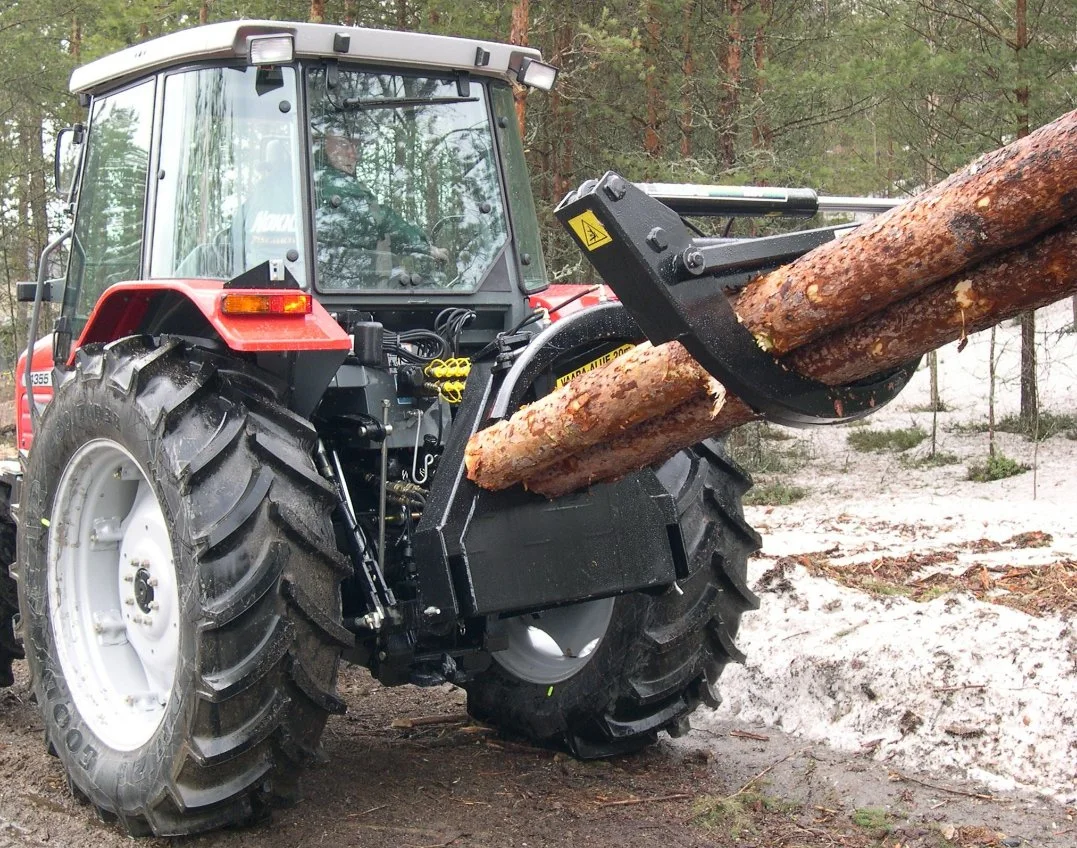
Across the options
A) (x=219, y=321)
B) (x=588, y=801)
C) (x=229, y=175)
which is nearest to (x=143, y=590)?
(x=219, y=321)

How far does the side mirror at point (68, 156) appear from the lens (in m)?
4.78

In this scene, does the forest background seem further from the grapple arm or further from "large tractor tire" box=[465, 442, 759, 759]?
the grapple arm

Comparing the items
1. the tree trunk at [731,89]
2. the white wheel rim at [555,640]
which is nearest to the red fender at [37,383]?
the white wheel rim at [555,640]

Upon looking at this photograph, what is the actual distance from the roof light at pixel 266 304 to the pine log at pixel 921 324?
1.10 metres

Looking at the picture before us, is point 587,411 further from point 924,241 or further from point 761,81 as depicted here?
point 761,81

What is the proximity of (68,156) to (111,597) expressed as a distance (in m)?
1.95

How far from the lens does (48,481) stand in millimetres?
4055

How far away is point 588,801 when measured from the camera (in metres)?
3.99

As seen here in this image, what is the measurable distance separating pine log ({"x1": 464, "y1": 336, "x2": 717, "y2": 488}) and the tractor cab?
952 millimetres

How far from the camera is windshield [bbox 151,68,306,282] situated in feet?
12.7

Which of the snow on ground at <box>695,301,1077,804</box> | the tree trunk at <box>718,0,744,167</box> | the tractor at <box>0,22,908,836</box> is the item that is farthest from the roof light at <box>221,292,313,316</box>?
the tree trunk at <box>718,0,744,167</box>

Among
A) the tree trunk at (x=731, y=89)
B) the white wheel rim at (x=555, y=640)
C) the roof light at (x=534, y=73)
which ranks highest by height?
the tree trunk at (x=731, y=89)

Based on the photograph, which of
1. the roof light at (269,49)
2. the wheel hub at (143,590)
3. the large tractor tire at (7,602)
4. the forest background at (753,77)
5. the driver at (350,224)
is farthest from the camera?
the forest background at (753,77)

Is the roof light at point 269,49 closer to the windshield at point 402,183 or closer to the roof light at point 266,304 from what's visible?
the windshield at point 402,183
